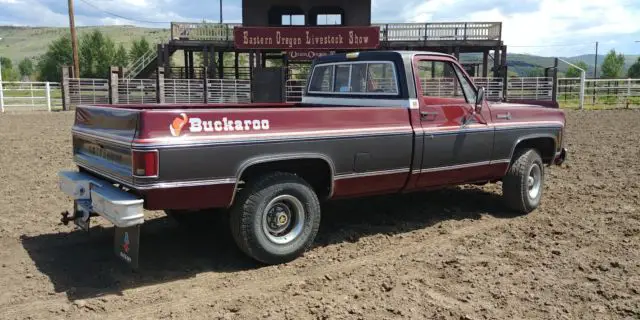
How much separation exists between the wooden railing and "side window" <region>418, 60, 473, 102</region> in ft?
68.5

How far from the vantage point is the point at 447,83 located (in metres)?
5.84

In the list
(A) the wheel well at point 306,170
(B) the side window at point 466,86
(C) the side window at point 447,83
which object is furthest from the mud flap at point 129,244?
(B) the side window at point 466,86

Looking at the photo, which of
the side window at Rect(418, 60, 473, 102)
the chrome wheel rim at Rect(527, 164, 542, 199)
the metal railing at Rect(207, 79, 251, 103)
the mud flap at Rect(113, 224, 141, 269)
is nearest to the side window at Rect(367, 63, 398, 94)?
the side window at Rect(418, 60, 473, 102)

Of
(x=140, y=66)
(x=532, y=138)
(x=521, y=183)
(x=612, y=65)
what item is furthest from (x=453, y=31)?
(x=612, y=65)

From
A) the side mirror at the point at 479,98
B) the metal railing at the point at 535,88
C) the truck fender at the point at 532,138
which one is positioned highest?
the metal railing at the point at 535,88

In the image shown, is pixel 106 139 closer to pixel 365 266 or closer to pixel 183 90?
pixel 365 266

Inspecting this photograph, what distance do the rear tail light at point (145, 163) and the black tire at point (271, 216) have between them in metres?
0.78

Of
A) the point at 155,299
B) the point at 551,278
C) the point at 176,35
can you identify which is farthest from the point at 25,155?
the point at 176,35

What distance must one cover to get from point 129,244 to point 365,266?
1.87m

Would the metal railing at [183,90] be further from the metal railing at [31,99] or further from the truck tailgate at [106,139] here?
the truck tailgate at [106,139]

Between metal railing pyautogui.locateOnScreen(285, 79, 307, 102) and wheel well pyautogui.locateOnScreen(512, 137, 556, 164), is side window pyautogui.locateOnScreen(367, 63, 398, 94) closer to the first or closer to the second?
wheel well pyautogui.locateOnScreen(512, 137, 556, 164)

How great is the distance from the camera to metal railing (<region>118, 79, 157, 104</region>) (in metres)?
25.6

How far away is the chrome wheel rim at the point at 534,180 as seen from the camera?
6.53 meters

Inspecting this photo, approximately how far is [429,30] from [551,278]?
75.9 feet
